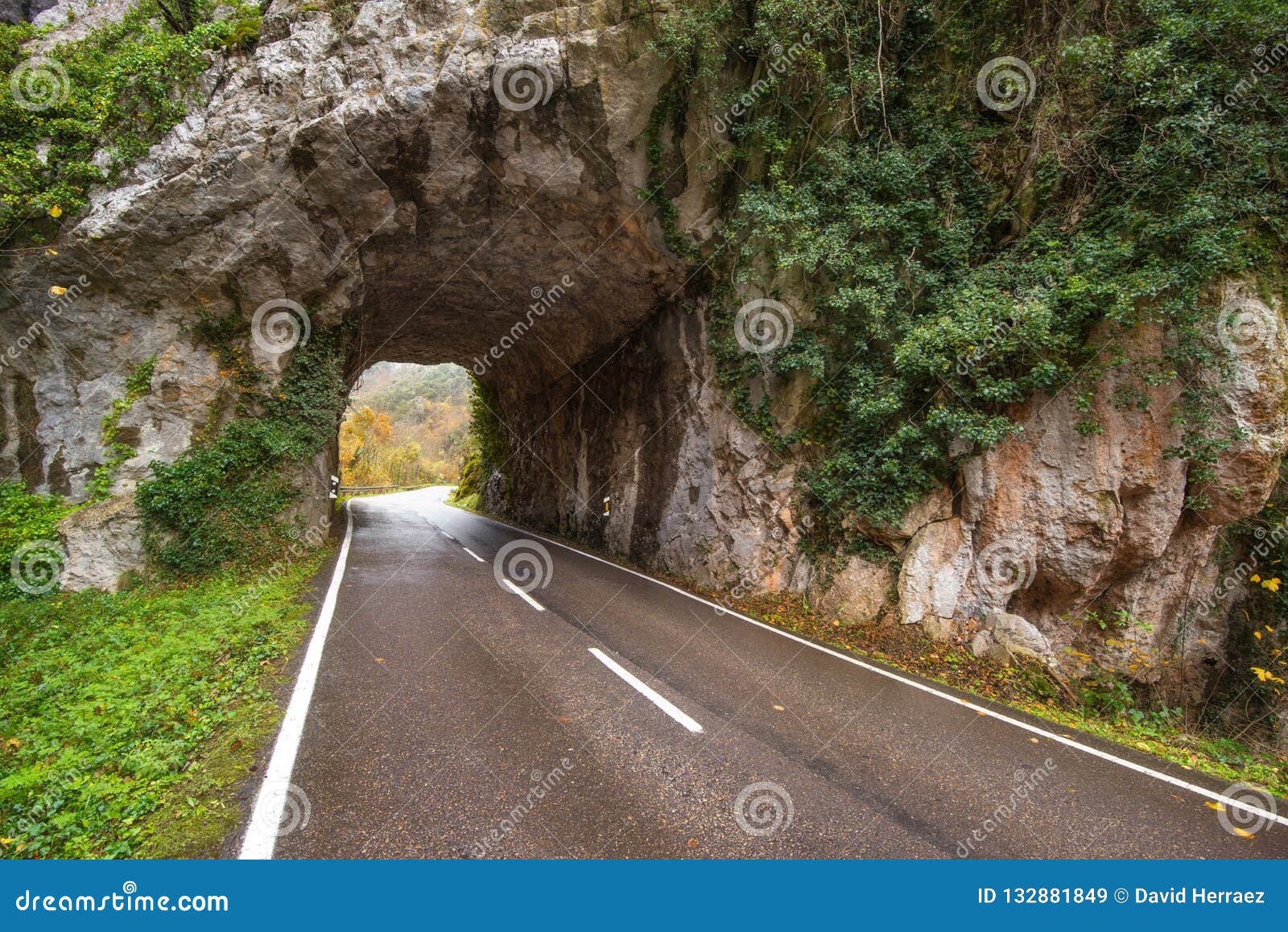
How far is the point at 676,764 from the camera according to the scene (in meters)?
3.78

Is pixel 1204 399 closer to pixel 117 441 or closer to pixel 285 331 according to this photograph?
pixel 285 331

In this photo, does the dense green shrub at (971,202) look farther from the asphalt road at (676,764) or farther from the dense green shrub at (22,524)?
the dense green shrub at (22,524)

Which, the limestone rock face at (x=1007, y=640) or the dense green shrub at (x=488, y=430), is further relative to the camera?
the dense green shrub at (x=488, y=430)

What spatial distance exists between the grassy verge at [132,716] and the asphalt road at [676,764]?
0.44 m

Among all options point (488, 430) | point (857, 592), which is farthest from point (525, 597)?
point (488, 430)

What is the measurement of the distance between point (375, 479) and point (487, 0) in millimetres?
43698

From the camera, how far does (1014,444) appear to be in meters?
7.34

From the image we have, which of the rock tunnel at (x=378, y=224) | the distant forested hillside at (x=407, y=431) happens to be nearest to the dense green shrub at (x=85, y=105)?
the rock tunnel at (x=378, y=224)

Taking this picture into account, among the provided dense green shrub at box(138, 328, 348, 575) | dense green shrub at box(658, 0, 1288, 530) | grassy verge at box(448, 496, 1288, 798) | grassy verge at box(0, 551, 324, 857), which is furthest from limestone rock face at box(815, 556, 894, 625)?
dense green shrub at box(138, 328, 348, 575)

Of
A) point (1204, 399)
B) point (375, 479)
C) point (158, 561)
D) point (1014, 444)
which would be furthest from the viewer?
point (375, 479)

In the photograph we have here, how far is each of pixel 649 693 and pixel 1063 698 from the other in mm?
4892

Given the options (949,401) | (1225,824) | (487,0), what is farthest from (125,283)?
(1225,824)

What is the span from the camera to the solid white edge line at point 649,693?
175 inches

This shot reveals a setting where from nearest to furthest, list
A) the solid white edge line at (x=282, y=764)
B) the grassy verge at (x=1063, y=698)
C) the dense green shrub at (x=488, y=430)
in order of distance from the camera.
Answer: the solid white edge line at (x=282, y=764) → the grassy verge at (x=1063, y=698) → the dense green shrub at (x=488, y=430)
